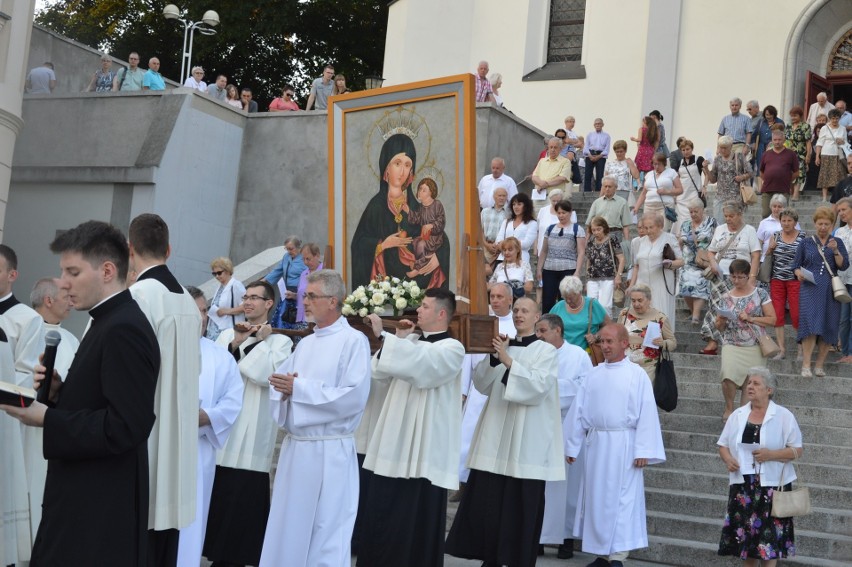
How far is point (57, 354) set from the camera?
7.80 metres

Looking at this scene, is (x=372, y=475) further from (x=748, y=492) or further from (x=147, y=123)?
(x=147, y=123)

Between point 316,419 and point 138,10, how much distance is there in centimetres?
3102

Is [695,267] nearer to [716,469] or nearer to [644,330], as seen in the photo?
[644,330]

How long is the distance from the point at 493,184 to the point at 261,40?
20759 mm

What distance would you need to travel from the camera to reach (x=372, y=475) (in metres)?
8.84

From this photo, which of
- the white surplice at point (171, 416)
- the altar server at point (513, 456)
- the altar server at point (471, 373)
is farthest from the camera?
the altar server at point (471, 373)

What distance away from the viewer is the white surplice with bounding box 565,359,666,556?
944cm

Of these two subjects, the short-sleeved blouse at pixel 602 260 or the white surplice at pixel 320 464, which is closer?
the white surplice at pixel 320 464

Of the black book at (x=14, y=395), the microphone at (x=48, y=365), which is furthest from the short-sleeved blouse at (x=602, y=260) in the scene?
the black book at (x=14, y=395)

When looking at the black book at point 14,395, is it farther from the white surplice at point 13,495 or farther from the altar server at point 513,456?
the altar server at point 513,456

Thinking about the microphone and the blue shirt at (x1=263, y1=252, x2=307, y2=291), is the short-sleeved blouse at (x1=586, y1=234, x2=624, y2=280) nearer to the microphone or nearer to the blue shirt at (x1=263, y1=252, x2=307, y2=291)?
the blue shirt at (x1=263, y1=252, x2=307, y2=291)

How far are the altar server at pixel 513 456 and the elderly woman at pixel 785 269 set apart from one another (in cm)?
487

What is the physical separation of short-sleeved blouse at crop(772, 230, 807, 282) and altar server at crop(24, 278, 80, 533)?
818 centimetres

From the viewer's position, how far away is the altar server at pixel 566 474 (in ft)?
Answer: 32.4
